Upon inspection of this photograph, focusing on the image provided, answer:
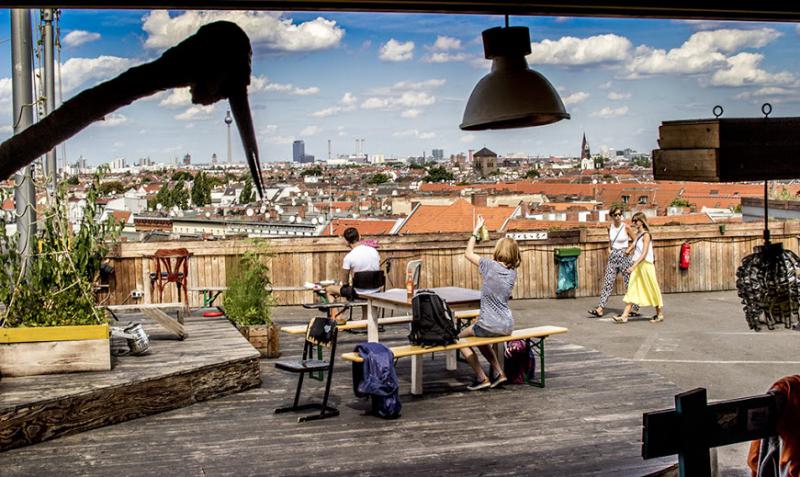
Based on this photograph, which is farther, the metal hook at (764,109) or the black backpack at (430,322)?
the black backpack at (430,322)

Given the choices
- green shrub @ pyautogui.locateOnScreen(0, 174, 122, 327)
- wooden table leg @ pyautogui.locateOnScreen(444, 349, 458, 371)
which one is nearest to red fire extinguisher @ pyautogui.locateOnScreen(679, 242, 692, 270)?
wooden table leg @ pyautogui.locateOnScreen(444, 349, 458, 371)

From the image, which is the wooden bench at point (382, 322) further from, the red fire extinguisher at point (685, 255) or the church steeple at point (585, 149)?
the red fire extinguisher at point (685, 255)

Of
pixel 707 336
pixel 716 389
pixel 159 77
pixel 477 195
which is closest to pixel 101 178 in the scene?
pixel 159 77

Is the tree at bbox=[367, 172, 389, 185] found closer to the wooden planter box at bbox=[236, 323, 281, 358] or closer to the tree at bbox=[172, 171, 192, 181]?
the tree at bbox=[172, 171, 192, 181]

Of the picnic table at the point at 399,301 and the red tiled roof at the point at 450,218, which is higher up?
the red tiled roof at the point at 450,218

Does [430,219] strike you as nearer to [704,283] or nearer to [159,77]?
[704,283]

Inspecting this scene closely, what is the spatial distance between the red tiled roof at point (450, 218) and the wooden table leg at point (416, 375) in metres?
16.0

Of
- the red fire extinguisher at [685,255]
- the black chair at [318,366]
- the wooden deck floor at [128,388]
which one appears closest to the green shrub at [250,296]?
the wooden deck floor at [128,388]

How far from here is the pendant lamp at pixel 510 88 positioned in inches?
156

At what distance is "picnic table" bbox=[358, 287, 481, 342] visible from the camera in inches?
378

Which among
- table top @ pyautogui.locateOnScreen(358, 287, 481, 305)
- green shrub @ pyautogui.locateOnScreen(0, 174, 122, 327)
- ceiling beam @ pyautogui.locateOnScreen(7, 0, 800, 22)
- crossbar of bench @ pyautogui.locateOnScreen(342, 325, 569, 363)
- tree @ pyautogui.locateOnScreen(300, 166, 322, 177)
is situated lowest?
crossbar of bench @ pyautogui.locateOnScreen(342, 325, 569, 363)

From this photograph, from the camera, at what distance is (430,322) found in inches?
340

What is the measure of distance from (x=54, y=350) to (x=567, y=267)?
34.5 feet

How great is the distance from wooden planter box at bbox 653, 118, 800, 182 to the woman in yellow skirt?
31.5ft
